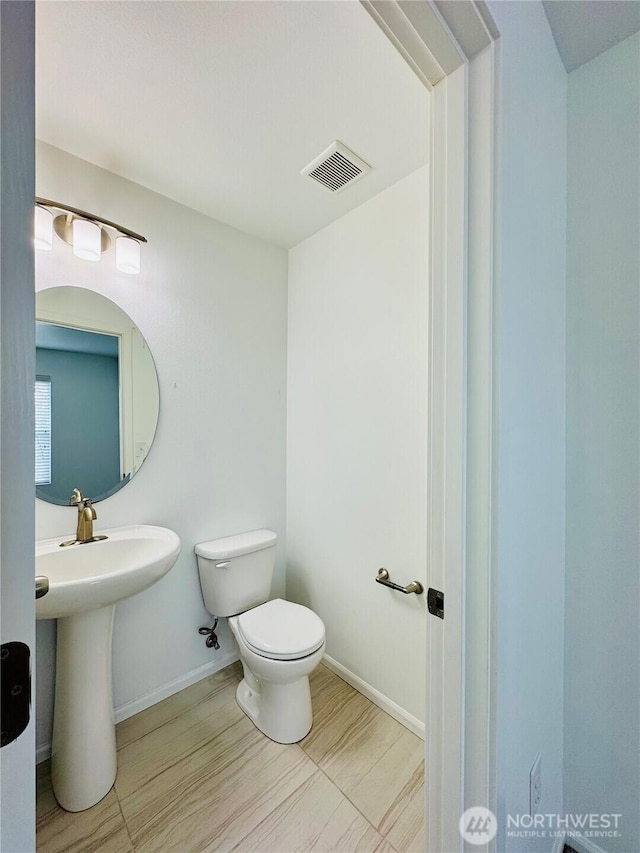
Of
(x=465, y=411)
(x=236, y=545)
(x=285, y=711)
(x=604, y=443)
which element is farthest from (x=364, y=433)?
(x=285, y=711)

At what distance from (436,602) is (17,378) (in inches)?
32.5

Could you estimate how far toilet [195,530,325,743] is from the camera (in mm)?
1495

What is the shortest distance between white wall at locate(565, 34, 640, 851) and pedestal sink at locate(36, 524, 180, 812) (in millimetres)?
1414

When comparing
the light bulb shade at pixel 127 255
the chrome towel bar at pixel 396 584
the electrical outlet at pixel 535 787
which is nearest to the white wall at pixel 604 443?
the electrical outlet at pixel 535 787

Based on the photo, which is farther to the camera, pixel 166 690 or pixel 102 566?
pixel 166 690

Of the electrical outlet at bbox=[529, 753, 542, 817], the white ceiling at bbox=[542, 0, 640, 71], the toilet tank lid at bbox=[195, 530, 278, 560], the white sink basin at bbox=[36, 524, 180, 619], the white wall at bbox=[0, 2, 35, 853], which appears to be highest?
the white ceiling at bbox=[542, 0, 640, 71]

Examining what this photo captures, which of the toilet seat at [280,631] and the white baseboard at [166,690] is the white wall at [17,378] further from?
the white baseboard at [166,690]

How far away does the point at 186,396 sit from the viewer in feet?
6.11

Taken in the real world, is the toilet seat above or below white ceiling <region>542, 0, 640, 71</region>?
below

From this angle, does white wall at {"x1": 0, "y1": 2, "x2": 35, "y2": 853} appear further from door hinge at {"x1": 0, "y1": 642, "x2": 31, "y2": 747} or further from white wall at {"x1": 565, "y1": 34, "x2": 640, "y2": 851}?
white wall at {"x1": 565, "y1": 34, "x2": 640, "y2": 851}

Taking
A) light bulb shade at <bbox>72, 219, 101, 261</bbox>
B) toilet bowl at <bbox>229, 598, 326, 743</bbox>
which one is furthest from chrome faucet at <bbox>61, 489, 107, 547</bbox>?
light bulb shade at <bbox>72, 219, 101, 261</bbox>

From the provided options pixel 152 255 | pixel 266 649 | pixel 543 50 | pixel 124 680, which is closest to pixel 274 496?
pixel 266 649

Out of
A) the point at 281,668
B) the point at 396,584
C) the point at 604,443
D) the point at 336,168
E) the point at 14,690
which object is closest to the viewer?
the point at 14,690

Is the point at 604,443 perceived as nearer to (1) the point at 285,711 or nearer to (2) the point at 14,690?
(2) the point at 14,690
